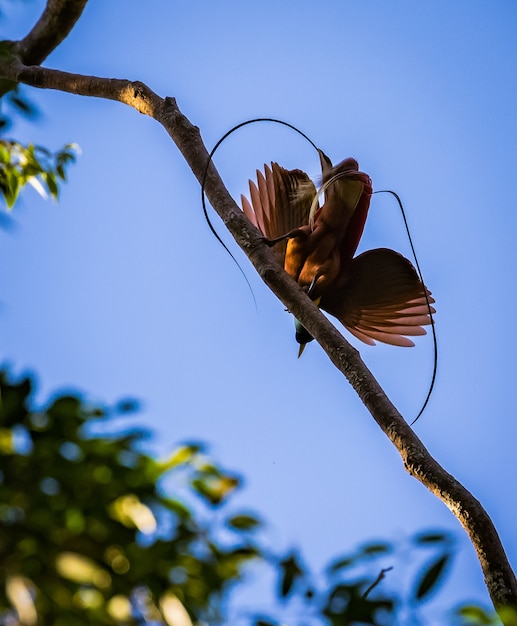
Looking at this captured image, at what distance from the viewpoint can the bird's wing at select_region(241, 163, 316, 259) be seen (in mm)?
2807

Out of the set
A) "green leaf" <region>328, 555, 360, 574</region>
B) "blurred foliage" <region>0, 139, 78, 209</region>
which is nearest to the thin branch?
"green leaf" <region>328, 555, 360, 574</region>

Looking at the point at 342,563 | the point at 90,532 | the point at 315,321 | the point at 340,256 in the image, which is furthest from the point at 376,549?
the point at 340,256

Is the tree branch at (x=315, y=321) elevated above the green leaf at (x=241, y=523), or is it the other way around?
the tree branch at (x=315, y=321)

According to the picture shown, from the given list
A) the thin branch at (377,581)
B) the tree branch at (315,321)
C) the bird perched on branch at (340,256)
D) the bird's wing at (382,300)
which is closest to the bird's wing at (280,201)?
the bird perched on branch at (340,256)

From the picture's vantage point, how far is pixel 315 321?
5.45 ft

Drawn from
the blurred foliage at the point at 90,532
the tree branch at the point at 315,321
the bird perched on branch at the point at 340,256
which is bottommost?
the blurred foliage at the point at 90,532

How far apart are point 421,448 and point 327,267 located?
4.28ft

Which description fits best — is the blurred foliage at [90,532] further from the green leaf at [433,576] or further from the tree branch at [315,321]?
the tree branch at [315,321]

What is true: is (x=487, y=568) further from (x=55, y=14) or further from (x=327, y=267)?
(x=55, y=14)

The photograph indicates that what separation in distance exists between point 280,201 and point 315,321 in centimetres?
128

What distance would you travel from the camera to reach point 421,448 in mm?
1410

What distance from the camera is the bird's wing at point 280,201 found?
9.21ft

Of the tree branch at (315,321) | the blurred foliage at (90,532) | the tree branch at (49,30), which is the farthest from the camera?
the tree branch at (49,30)

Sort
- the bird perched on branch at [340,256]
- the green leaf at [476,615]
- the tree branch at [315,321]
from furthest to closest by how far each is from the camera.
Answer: the bird perched on branch at [340,256] < the tree branch at [315,321] < the green leaf at [476,615]
